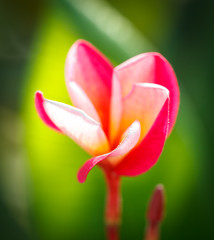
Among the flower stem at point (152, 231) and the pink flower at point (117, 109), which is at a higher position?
the pink flower at point (117, 109)

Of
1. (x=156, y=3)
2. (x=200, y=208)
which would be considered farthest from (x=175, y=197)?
(x=156, y=3)

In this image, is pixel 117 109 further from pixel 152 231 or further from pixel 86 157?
pixel 86 157

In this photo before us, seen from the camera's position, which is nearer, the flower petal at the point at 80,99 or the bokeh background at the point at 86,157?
the flower petal at the point at 80,99

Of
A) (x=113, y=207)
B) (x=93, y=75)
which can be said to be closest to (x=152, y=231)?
(x=113, y=207)

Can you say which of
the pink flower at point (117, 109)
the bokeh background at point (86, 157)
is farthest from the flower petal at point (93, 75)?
the bokeh background at point (86, 157)

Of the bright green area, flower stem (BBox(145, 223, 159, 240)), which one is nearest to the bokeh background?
the bright green area

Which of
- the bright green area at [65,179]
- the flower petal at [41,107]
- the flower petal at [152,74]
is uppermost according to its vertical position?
the flower petal at [152,74]

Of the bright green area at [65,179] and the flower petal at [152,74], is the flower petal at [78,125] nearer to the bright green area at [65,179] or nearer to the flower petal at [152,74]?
the flower petal at [152,74]
